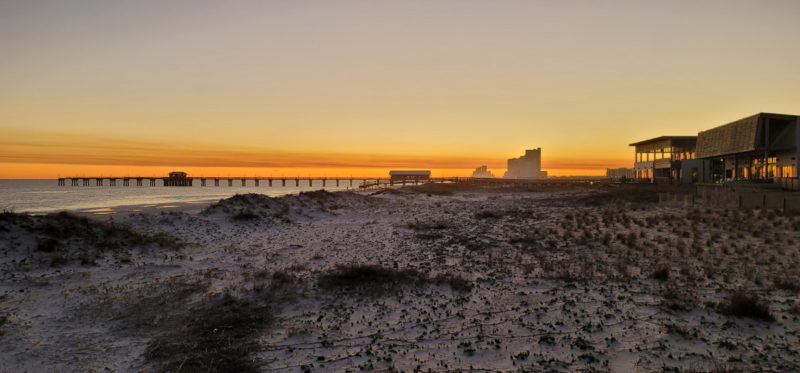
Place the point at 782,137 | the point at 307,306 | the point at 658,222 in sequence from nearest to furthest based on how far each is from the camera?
the point at 307,306, the point at 658,222, the point at 782,137

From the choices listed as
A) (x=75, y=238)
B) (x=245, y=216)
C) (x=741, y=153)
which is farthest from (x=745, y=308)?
(x=741, y=153)

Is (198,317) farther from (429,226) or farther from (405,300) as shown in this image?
(429,226)

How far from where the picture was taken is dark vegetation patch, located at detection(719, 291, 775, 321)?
900cm

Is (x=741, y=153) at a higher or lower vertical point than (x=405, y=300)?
higher

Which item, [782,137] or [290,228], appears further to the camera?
[782,137]

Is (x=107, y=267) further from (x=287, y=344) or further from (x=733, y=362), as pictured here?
(x=733, y=362)

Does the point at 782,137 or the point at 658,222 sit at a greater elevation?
the point at 782,137

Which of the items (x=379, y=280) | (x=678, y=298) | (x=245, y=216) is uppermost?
(x=245, y=216)

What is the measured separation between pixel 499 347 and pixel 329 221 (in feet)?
82.4

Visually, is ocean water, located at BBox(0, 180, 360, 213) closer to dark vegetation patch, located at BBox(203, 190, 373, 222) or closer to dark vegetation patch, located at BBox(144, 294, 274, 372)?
dark vegetation patch, located at BBox(203, 190, 373, 222)

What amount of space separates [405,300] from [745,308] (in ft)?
24.5

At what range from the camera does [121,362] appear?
7.86 m

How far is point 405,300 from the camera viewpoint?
36.4 ft

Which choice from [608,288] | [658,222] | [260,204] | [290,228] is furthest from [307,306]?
[260,204]
